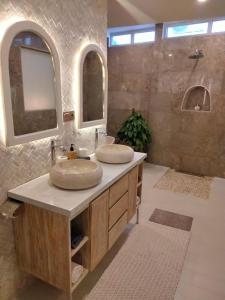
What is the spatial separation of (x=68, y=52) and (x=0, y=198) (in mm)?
1291

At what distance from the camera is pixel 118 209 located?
75.6 inches

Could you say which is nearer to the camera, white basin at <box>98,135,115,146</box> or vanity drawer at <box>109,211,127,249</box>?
vanity drawer at <box>109,211,127,249</box>

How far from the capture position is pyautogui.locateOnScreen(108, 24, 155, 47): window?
4332 millimetres

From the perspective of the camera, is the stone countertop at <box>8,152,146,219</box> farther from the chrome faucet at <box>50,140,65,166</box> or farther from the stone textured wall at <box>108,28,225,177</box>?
the stone textured wall at <box>108,28,225,177</box>

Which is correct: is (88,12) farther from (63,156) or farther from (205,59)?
(205,59)

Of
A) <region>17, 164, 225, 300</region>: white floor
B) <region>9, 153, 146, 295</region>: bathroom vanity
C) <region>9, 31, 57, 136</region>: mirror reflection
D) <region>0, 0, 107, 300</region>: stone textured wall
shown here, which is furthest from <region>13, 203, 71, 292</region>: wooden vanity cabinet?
<region>9, 31, 57, 136</region>: mirror reflection

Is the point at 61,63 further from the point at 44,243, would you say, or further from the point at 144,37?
the point at 144,37

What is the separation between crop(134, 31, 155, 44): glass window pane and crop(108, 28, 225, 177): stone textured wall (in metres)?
0.20

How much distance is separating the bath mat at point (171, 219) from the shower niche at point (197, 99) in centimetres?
218

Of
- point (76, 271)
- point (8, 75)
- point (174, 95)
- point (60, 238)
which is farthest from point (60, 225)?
point (174, 95)

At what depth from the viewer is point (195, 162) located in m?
4.26

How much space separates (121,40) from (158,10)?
1.91 m

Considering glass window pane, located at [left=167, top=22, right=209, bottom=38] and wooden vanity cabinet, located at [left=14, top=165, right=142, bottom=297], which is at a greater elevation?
glass window pane, located at [left=167, top=22, right=209, bottom=38]

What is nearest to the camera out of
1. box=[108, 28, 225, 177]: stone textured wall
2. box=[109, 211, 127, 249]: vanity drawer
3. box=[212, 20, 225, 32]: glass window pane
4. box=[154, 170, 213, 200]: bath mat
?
box=[109, 211, 127, 249]: vanity drawer
